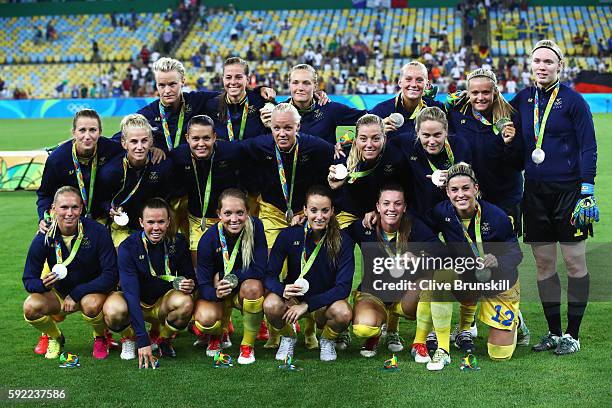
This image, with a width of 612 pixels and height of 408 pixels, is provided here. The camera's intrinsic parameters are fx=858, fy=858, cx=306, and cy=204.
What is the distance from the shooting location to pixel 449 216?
17.4 feet

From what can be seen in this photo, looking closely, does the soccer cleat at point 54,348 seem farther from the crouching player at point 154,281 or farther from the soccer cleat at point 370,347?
the soccer cleat at point 370,347

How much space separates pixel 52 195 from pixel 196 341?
138cm

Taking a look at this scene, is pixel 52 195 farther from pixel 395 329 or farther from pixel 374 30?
pixel 374 30

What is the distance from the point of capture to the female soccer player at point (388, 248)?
5285 mm

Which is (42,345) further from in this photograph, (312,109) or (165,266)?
(312,109)

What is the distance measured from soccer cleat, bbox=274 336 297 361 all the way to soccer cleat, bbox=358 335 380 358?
1.45 feet

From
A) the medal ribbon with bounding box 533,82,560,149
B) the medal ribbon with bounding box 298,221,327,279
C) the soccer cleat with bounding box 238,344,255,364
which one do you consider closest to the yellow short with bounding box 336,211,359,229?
the medal ribbon with bounding box 298,221,327,279

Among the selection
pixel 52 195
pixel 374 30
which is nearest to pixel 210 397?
pixel 52 195

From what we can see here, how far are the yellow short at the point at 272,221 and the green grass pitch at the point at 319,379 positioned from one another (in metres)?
0.73

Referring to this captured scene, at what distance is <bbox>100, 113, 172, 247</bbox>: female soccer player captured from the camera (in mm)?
5508

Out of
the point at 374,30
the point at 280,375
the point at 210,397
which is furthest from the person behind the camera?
the point at 374,30

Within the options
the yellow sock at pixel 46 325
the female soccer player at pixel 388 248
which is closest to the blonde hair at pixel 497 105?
the female soccer player at pixel 388 248

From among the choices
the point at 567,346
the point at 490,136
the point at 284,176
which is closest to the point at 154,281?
the point at 284,176

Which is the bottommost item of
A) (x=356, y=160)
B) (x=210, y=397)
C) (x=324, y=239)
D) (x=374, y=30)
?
(x=210, y=397)
